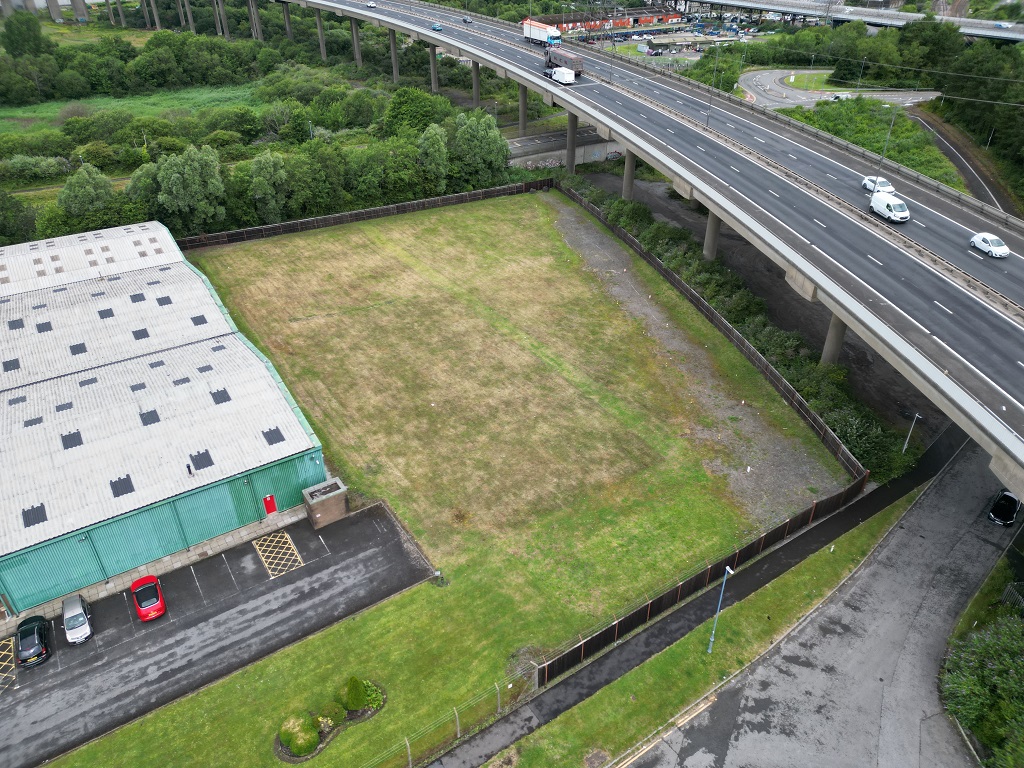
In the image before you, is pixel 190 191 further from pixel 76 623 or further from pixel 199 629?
pixel 199 629

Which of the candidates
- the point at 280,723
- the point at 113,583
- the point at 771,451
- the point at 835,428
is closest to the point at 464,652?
the point at 280,723

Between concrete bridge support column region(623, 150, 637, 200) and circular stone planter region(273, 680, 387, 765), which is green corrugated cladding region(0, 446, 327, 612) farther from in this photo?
concrete bridge support column region(623, 150, 637, 200)

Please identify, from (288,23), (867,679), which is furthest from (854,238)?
(288,23)

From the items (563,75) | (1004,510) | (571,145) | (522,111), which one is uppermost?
(563,75)

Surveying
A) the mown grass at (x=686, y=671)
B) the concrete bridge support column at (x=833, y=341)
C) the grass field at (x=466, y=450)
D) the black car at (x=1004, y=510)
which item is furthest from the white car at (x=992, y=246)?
the mown grass at (x=686, y=671)

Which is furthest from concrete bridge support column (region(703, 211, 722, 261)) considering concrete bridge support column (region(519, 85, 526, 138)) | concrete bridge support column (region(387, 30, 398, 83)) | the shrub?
concrete bridge support column (region(387, 30, 398, 83))
